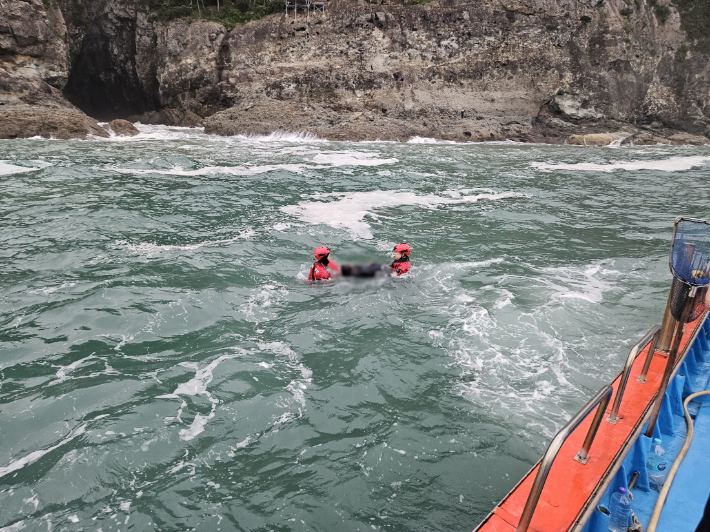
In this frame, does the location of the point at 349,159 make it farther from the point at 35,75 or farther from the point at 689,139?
the point at 689,139

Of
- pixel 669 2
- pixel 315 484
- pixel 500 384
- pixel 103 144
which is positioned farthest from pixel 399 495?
pixel 669 2

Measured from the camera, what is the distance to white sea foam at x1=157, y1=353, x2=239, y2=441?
5.34 metres

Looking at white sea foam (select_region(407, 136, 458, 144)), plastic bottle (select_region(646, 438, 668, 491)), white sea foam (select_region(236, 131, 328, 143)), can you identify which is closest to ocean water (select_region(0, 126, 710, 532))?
plastic bottle (select_region(646, 438, 668, 491))

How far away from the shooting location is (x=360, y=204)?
52.2 feet

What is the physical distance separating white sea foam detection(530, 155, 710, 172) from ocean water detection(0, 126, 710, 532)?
28.8 feet

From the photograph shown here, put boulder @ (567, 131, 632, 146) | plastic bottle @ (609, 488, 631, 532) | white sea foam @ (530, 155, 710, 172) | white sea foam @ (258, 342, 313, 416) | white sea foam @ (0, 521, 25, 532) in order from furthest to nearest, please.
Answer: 1. boulder @ (567, 131, 632, 146)
2. white sea foam @ (530, 155, 710, 172)
3. white sea foam @ (258, 342, 313, 416)
4. white sea foam @ (0, 521, 25, 532)
5. plastic bottle @ (609, 488, 631, 532)

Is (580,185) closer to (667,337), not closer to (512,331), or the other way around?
(512,331)

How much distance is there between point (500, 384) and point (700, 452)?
7.98 ft

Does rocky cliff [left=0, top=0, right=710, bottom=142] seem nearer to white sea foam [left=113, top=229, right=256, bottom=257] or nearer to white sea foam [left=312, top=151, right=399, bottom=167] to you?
white sea foam [left=312, top=151, right=399, bottom=167]

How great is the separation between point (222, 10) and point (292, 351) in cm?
4562

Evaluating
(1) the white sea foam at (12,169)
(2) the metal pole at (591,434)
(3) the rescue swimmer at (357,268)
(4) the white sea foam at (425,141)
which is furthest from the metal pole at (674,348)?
(4) the white sea foam at (425,141)

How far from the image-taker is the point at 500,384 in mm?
6234

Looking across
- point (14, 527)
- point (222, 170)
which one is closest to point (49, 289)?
point (14, 527)

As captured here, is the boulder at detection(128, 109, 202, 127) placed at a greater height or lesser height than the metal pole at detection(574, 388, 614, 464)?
greater
